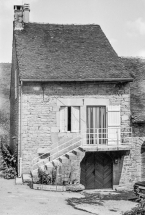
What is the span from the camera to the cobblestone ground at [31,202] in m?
13.3

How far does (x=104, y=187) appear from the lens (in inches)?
849

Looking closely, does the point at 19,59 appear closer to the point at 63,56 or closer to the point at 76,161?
the point at 63,56

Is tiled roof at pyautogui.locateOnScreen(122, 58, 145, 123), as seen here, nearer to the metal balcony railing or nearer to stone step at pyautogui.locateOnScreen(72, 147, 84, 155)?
the metal balcony railing

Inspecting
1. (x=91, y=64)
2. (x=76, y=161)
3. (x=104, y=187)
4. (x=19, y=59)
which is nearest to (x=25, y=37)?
(x=19, y=59)

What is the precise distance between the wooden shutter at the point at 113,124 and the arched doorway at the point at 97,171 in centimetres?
102

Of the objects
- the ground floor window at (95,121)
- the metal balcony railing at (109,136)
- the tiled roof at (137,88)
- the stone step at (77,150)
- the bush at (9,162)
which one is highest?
the tiled roof at (137,88)

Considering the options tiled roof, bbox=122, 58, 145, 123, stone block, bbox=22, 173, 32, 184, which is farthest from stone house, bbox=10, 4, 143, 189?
tiled roof, bbox=122, 58, 145, 123

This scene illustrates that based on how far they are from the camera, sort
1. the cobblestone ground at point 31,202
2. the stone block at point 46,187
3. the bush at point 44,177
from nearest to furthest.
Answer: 1. the cobblestone ground at point 31,202
2. the stone block at point 46,187
3. the bush at point 44,177

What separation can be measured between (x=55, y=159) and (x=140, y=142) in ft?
17.0

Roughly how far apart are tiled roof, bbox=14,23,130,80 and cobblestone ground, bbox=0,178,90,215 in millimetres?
6195

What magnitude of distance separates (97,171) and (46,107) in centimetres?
465

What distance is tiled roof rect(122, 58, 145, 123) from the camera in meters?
21.8

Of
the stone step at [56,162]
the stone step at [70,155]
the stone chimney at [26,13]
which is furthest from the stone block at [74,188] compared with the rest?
the stone chimney at [26,13]

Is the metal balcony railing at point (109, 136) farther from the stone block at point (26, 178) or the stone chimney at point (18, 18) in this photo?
the stone chimney at point (18, 18)
